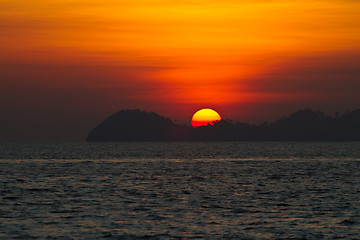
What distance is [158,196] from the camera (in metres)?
57.9

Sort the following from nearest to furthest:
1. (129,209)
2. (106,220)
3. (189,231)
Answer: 1. (189,231)
2. (106,220)
3. (129,209)

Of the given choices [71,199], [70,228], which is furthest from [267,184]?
[70,228]

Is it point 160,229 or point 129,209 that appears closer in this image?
point 160,229

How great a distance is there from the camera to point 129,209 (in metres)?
47.4

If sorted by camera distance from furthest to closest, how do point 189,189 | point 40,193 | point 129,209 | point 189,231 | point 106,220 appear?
point 189,189 → point 40,193 → point 129,209 → point 106,220 → point 189,231

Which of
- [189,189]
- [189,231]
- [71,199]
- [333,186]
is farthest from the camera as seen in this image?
[333,186]

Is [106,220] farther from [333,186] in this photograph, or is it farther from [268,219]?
[333,186]

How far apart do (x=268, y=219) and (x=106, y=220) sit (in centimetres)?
1174

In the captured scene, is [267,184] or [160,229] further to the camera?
[267,184]

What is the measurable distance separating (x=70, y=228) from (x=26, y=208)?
1129 cm

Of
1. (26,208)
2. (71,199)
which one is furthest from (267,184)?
(26,208)

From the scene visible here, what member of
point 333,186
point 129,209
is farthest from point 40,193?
point 333,186

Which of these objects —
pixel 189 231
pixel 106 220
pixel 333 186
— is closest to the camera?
pixel 189 231

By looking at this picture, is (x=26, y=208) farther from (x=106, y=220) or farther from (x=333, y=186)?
(x=333, y=186)
